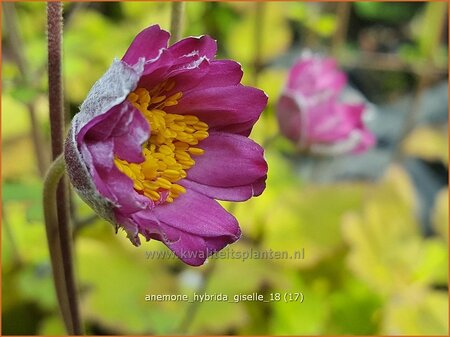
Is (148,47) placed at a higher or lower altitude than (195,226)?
higher

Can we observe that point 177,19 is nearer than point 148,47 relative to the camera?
No

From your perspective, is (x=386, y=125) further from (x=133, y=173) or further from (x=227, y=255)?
(x=133, y=173)

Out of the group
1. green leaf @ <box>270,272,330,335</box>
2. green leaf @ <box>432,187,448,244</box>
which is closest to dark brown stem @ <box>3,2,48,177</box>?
green leaf @ <box>270,272,330,335</box>

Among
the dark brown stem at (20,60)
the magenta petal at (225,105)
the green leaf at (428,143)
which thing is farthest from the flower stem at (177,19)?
the green leaf at (428,143)

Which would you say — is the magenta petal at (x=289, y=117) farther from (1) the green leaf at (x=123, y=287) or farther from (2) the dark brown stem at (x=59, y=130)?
(2) the dark brown stem at (x=59, y=130)

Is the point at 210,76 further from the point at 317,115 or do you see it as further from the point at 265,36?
the point at 265,36

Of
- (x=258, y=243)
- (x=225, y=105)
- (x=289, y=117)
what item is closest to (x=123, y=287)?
(x=258, y=243)
